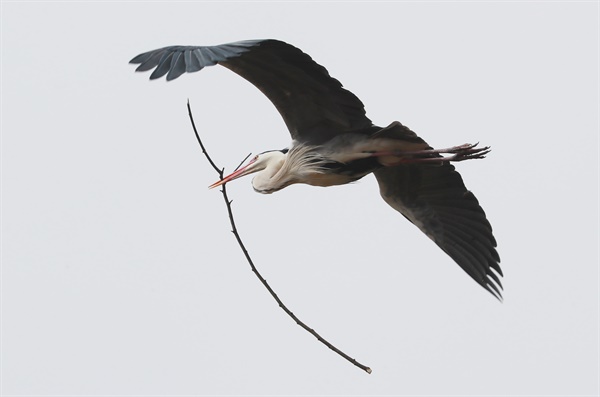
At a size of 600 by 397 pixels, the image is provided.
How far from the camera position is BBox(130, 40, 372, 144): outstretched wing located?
25.9 ft

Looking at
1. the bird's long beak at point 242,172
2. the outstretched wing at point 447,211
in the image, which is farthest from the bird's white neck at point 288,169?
the outstretched wing at point 447,211

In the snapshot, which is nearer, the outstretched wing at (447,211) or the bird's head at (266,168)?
the bird's head at (266,168)

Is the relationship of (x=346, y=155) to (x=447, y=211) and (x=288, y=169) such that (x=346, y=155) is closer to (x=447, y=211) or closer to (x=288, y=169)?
(x=288, y=169)

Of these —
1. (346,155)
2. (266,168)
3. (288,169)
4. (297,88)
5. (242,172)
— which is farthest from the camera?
(242,172)

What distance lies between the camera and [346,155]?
28.8 ft

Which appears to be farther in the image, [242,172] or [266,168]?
[242,172]

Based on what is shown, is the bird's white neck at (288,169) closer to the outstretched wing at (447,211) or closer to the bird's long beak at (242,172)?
the bird's long beak at (242,172)

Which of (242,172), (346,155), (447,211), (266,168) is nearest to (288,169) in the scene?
(266,168)

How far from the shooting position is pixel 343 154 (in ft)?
28.8

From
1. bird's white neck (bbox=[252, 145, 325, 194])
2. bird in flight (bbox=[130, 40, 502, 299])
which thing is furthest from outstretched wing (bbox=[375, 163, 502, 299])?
bird's white neck (bbox=[252, 145, 325, 194])

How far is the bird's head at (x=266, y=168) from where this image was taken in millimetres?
9102

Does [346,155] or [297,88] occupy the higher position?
[297,88]

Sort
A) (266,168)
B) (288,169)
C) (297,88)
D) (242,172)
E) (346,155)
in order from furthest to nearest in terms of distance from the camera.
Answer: (242,172) < (266,168) < (288,169) < (346,155) < (297,88)

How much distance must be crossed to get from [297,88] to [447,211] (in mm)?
2067
